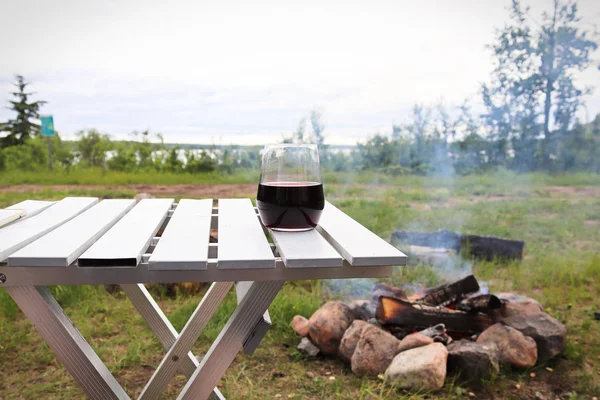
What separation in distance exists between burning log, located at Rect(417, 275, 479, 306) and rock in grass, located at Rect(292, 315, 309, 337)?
1.92 feet

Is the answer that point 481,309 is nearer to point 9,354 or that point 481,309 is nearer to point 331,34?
point 331,34

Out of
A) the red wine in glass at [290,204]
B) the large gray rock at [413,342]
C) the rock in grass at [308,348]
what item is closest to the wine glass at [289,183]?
the red wine in glass at [290,204]

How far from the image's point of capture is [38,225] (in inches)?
51.9

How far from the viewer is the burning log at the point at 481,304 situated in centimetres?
249

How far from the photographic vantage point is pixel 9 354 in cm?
250

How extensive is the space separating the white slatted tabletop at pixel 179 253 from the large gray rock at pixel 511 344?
1.34 metres

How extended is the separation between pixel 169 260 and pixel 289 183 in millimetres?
370

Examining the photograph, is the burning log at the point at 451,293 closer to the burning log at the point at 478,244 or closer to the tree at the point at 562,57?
the burning log at the point at 478,244

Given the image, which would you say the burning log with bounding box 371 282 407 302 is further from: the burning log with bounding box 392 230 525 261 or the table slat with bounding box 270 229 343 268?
the table slat with bounding box 270 229 343 268

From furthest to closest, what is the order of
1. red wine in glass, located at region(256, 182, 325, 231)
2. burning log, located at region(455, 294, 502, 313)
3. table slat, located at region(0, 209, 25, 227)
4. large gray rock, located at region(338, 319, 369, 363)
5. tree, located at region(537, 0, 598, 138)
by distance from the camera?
tree, located at region(537, 0, 598, 138) → burning log, located at region(455, 294, 502, 313) → large gray rock, located at region(338, 319, 369, 363) → table slat, located at region(0, 209, 25, 227) → red wine in glass, located at region(256, 182, 325, 231)

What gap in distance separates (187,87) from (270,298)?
2582 millimetres

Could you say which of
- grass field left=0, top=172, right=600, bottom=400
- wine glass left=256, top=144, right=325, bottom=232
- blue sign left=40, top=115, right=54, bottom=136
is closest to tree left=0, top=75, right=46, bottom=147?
blue sign left=40, top=115, right=54, bottom=136

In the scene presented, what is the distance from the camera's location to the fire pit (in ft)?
7.11

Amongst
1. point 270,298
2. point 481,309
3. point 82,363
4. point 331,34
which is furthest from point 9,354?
point 331,34
